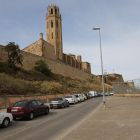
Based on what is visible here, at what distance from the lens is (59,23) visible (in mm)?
82188

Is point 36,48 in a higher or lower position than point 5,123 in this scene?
higher

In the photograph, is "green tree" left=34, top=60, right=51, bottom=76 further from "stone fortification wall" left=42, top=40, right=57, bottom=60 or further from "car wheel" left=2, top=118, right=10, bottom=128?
"car wheel" left=2, top=118, right=10, bottom=128

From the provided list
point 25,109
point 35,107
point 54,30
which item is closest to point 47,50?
point 54,30

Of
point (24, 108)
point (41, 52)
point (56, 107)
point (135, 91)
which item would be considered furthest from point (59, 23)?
point (24, 108)

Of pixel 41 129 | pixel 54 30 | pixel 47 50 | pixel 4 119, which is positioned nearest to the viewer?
pixel 41 129

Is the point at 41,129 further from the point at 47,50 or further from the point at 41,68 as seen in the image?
the point at 47,50

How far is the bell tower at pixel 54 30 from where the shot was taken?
258 ft

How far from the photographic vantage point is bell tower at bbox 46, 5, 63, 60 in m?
78.6

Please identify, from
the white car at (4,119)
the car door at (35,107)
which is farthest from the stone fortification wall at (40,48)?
the white car at (4,119)

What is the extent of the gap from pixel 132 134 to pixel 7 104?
14.6 meters

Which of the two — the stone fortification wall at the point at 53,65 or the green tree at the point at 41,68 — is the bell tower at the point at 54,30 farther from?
the green tree at the point at 41,68

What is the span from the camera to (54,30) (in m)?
78.9

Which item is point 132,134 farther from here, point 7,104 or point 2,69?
point 2,69

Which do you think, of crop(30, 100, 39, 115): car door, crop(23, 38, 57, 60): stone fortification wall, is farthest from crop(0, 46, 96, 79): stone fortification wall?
crop(30, 100, 39, 115): car door
